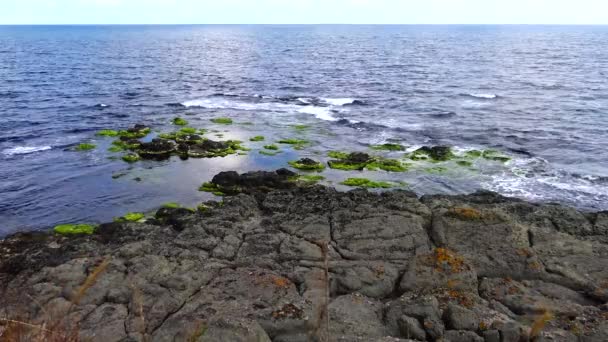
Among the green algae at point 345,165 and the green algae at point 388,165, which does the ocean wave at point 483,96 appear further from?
the green algae at point 345,165

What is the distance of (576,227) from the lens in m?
20.0

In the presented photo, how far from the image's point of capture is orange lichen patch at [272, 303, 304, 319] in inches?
490

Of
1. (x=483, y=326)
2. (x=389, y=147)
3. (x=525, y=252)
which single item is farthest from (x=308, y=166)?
(x=483, y=326)

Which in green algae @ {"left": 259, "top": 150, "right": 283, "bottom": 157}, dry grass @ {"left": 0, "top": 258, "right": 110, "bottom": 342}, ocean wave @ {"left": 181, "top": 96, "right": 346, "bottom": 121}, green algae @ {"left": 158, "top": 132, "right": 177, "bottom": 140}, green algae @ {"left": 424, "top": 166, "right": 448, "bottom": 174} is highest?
dry grass @ {"left": 0, "top": 258, "right": 110, "bottom": 342}

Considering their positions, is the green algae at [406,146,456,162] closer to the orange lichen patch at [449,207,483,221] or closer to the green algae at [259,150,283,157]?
the green algae at [259,150,283,157]

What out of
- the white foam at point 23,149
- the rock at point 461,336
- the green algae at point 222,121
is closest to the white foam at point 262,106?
the green algae at point 222,121

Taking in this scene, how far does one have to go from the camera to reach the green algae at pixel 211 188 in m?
28.5

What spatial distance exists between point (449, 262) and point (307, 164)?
730 inches

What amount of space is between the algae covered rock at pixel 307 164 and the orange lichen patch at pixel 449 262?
17.4 metres

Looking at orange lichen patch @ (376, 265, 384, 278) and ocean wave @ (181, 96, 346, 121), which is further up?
orange lichen patch @ (376, 265, 384, 278)

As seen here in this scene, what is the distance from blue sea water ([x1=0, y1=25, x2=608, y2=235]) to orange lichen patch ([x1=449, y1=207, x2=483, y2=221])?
975cm

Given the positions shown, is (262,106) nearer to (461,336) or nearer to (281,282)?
(281,282)

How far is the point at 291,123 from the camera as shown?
46469mm

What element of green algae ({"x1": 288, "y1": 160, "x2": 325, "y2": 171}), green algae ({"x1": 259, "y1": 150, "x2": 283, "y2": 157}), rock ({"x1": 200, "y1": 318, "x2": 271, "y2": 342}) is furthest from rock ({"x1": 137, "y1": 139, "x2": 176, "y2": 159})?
rock ({"x1": 200, "y1": 318, "x2": 271, "y2": 342})
